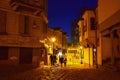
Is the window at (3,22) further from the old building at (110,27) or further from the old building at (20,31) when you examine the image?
the old building at (110,27)

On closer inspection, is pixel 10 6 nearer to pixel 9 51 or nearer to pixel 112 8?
pixel 9 51

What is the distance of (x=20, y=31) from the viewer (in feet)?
112

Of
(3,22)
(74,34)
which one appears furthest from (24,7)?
(74,34)

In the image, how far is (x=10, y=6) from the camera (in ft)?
108

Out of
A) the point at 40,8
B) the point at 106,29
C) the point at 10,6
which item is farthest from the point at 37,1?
the point at 106,29

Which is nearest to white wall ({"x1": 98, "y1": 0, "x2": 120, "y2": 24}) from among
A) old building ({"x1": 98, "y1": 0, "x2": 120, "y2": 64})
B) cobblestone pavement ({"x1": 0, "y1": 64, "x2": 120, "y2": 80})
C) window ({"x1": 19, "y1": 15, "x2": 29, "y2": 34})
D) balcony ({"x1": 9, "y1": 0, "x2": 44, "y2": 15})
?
old building ({"x1": 98, "y1": 0, "x2": 120, "y2": 64})

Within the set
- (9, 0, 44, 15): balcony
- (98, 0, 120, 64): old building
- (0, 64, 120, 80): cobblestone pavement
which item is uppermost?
(9, 0, 44, 15): balcony

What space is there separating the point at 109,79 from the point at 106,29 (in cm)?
1100

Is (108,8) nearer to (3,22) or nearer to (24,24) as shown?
(24,24)

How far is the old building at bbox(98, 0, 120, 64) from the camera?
24453 mm

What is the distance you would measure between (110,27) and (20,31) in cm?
1241

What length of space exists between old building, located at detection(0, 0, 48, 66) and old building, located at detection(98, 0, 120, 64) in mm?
9171

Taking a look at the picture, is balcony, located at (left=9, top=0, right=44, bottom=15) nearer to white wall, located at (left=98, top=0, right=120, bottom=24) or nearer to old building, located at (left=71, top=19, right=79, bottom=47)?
white wall, located at (left=98, top=0, right=120, bottom=24)

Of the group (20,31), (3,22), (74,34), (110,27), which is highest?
(74,34)
